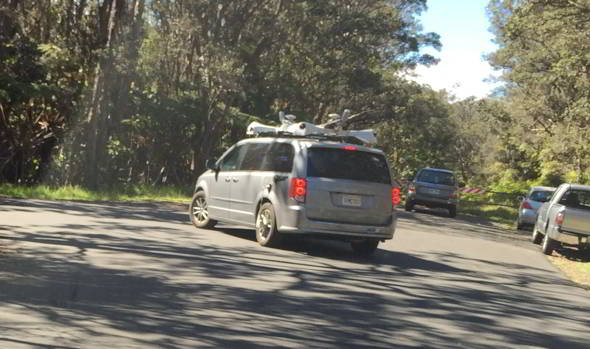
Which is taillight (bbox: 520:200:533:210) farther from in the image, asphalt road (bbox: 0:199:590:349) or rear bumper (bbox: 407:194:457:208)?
asphalt road (bbox: 0:199:590:349)

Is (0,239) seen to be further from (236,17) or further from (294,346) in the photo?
(236,17)

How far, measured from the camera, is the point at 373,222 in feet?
42.2

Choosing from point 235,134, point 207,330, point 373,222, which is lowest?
point 207,330

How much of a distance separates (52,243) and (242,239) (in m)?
3.57

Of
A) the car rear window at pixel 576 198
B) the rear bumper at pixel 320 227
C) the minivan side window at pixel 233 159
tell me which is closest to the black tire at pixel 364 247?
the rear bumper at pixel 320 227

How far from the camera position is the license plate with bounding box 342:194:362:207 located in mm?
12680

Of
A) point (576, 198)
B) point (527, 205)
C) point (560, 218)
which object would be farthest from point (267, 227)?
point (527, 205)

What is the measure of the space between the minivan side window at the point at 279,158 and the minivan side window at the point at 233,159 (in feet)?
3.35

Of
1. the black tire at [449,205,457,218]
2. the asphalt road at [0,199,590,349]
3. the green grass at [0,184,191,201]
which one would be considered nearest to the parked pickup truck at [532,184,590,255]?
the asphalt road at [0,199,590,349]

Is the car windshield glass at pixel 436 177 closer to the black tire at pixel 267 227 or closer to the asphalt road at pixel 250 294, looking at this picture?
the asphalt road at pixel 250 294

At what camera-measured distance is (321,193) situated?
12562 millimetres

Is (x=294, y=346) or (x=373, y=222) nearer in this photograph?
(x=294, y=346)

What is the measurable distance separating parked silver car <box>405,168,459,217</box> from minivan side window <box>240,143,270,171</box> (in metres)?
17.1

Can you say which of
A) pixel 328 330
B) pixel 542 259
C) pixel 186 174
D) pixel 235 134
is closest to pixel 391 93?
pixel 235 134
